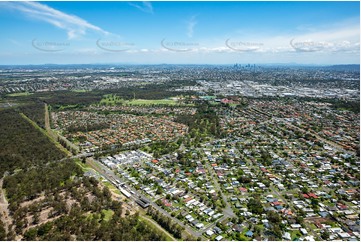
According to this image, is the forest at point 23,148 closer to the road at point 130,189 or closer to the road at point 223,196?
the road at point 130,189

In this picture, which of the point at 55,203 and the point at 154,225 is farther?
the point at 55,203

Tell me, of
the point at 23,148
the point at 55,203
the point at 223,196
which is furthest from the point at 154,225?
the point at 23,148

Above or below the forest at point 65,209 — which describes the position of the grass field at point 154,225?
below

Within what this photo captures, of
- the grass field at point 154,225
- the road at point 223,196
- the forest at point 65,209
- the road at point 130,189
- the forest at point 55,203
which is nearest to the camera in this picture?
the forest at point 65,209

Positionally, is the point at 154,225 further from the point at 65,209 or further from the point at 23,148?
the point at 23,148

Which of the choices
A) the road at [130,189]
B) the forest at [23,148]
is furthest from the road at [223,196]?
the forest at [23,148]

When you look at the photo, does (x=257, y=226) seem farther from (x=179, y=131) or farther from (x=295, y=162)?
(x=179, y=131)

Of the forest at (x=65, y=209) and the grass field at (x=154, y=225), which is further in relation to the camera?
the grass field at (x=154, y=225)

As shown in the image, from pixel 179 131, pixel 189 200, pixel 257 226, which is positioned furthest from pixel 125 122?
pixel 257 226

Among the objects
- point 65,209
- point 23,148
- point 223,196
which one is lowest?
point 223,196

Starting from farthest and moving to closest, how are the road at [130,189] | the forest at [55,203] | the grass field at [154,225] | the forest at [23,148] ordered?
the forest at [23,148], the road at [130,189], the grass field at [154,225], the forest at [55,203]

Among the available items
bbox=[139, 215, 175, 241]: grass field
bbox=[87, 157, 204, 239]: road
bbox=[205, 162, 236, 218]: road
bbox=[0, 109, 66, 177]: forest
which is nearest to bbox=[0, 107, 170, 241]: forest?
bbox=[0, 109, 66, 177]: forest
